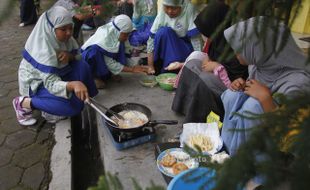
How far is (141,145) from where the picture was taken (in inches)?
115

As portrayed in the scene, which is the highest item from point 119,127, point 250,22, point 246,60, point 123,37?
point 250,22

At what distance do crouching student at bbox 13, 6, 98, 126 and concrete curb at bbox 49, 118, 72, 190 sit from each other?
0.52 ft

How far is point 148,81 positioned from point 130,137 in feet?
4.63

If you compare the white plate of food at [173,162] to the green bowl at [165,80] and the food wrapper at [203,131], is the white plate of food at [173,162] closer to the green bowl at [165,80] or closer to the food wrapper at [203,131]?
the food wrapper at [203,131]

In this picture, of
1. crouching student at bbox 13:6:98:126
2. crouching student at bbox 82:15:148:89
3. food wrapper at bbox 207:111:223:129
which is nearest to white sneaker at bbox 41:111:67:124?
crouching student at bbox 13:6:98:126

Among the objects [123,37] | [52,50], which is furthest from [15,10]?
[123,37]

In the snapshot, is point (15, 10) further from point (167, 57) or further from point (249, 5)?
point (167, 57)

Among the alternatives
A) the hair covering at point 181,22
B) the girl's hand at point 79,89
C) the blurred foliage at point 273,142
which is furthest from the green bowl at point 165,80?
the blurred foliage at point 273,142

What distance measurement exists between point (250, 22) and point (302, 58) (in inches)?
50.5

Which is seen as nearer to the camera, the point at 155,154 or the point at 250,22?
the point at 250,22

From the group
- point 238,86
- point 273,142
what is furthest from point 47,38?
point 273,142

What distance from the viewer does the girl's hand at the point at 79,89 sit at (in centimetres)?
299

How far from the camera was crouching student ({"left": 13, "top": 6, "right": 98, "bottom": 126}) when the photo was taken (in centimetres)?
314

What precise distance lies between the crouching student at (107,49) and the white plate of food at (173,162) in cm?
168
